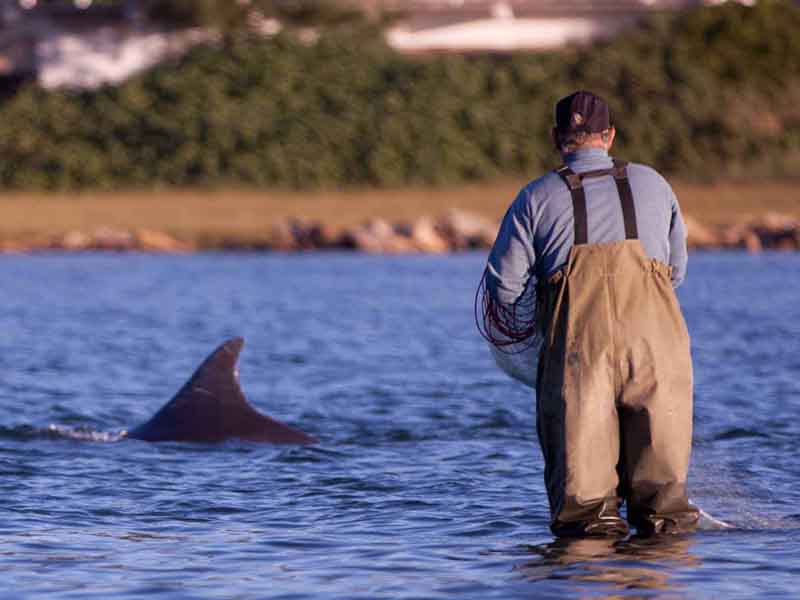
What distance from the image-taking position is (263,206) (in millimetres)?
42812

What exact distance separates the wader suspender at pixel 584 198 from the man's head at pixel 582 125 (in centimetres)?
16

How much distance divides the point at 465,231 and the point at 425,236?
92 centimetres

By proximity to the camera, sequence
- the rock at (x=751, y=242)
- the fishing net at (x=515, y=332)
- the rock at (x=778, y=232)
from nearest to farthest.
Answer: the fishing net at (x=515, y=332) → the rock at (x=751, y=242) → the rock at (x=778, y=232)

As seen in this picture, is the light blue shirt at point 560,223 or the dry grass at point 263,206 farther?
the dry grass at point 263,206

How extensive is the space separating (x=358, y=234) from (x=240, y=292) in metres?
10.5

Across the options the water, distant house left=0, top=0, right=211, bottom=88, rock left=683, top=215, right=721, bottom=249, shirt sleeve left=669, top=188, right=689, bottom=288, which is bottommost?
the water

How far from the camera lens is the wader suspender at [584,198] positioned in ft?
25.6

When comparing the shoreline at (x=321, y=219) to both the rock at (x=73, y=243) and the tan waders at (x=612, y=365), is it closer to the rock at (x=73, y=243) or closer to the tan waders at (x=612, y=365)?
the rock at (x=73, y=243)

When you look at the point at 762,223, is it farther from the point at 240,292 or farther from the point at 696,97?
the point at 240,292

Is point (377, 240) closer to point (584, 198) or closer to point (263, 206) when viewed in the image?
point (263, 206)

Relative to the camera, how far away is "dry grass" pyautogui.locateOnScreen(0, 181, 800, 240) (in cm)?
4116

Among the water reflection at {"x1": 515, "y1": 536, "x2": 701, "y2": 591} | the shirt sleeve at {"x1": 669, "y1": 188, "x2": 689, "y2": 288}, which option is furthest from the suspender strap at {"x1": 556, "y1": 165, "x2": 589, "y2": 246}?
the water reflection at {"x1": 515, "y1": 536, "x2": 701, "y2": 591}

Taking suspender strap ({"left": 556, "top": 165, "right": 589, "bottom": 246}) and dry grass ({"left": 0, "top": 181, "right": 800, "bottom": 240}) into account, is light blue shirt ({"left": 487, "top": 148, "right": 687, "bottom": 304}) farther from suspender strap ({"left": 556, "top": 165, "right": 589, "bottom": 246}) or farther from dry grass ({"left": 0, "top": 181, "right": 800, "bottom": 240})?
dry grass ({"left": 0, "top": 181, "right": 800, "bottom": 240})

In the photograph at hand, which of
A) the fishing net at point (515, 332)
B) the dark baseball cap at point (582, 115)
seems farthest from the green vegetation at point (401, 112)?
the dark baseball cap at point (582, 115)
